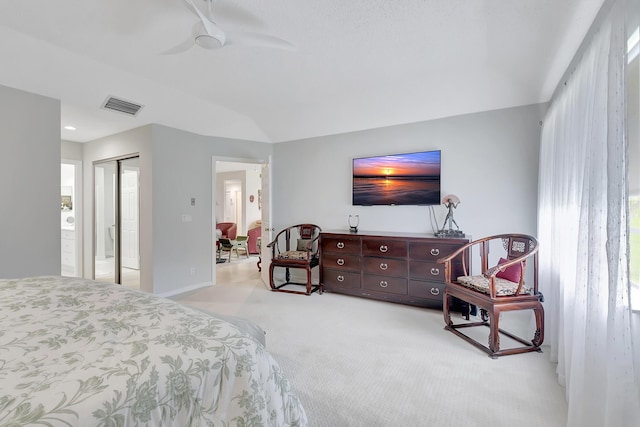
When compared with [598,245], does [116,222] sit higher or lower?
lower

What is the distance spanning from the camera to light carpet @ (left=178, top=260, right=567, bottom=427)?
5.66 feet

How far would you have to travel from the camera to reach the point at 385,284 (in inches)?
146

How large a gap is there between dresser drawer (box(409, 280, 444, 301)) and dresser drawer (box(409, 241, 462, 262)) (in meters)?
0.30

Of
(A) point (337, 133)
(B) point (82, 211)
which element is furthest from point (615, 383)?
(B) point (82, 211)

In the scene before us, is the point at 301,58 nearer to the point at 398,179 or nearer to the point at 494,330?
the point at 398,179

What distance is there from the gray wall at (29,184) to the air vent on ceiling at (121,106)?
18.0 inches

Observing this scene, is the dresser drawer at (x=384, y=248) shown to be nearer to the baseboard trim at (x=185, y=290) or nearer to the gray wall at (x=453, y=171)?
the gray wall at (x=453, y=171)

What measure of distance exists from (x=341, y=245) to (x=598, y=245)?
2.80 m

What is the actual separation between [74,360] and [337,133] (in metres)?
4.15

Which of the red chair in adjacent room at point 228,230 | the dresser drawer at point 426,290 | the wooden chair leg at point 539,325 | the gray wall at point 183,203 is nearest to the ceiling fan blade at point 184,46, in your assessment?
the gray wall at point 183,203

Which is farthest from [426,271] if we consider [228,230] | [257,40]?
[228,230]

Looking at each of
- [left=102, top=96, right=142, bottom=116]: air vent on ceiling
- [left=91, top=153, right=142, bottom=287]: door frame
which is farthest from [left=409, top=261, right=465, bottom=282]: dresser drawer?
[left=91, top=153, right=142, bottom=287]: door frame

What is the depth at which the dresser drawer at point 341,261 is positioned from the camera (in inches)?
155

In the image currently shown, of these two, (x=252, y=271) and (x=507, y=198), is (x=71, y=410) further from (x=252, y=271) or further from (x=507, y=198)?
(x=252, y=271)
